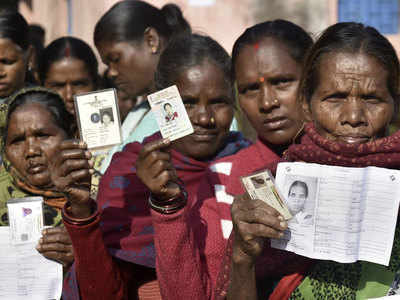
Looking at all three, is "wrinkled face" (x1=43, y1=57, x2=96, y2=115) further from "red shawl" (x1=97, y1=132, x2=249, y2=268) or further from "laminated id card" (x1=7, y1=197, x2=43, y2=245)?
"laminated id card" (x1=7, y1=197, x2=43, y2=245)

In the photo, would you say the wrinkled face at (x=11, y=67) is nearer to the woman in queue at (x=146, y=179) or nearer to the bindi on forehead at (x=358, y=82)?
the woman in queue at (x=146, y=179)

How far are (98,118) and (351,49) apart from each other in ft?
3.94

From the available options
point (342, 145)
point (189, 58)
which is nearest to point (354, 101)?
point (342, 145)

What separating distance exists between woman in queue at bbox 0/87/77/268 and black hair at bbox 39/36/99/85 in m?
1.62

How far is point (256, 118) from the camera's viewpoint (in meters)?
3.07

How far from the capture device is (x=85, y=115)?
2820 mm

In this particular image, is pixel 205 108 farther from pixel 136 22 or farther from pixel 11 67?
pixel 11 67

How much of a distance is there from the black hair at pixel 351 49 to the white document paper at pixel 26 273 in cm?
149

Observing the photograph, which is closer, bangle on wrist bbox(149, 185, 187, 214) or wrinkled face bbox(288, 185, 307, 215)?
wrinkled face bbox(288, 185, 307, 215)

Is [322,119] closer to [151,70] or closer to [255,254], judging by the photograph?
[255,254]

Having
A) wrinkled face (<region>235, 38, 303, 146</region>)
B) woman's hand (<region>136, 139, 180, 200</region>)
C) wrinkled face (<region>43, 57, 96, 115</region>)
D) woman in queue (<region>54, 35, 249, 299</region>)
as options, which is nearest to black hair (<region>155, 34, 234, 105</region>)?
woman in queue (<region>54, 35, 249, 299</region>)

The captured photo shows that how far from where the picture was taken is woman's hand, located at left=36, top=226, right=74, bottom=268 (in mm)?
2873

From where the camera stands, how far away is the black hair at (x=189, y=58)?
3.24 m

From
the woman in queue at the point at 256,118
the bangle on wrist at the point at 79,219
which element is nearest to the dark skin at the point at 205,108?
the woman in queue at the point at 256,118
